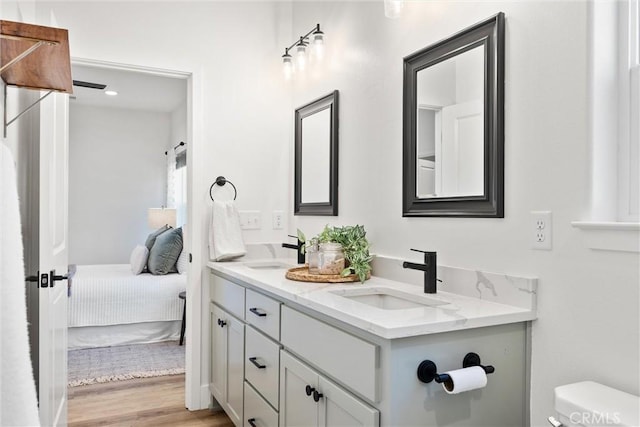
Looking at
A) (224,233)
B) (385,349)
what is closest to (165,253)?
(224,233)

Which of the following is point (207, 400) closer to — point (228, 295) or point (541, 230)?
point (228, 295)

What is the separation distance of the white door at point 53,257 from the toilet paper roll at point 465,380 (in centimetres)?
154

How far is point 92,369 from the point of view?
3.61 metres

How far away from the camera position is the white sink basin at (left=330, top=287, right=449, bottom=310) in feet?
5.96

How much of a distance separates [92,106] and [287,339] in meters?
5.41

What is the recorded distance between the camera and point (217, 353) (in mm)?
2791

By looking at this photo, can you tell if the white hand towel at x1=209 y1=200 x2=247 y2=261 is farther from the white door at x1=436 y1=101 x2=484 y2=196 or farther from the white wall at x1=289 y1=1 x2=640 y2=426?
the white door at x1=436 y1=101 x2=484 y2=196

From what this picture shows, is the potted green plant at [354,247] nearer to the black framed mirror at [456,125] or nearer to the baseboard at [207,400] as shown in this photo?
the black framed mirror at [456,125]

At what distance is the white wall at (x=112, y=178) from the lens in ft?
20.1

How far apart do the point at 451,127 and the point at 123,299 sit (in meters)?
3.41

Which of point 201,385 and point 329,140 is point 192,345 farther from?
point 329,140

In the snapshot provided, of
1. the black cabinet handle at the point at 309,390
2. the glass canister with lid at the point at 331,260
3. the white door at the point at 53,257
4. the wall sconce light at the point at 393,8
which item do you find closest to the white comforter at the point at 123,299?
the white door at the point at 53,257

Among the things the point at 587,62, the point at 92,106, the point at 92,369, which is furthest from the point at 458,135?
the point at 92,106

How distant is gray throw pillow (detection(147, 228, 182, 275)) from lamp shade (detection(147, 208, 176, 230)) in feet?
3.18
